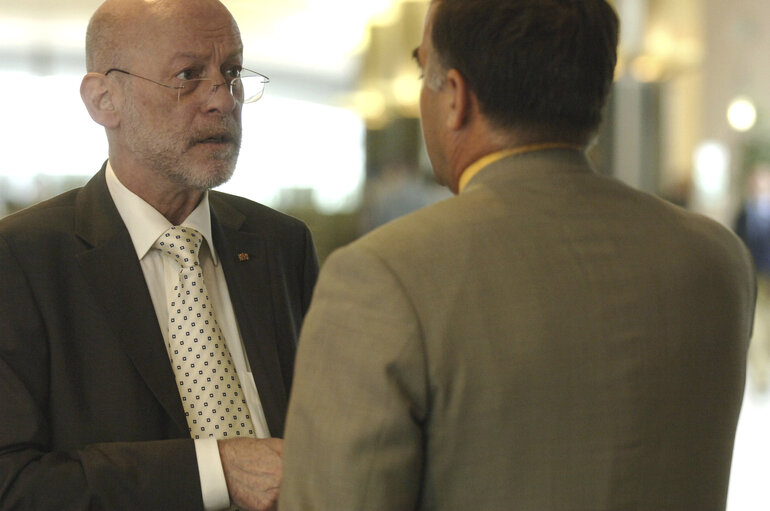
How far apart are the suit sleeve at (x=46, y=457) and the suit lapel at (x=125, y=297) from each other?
4.6 inches

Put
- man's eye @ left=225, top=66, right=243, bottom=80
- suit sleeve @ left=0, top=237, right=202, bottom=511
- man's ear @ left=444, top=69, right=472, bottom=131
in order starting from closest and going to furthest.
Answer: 1. man's ear @ left=444, top=69, right=472, bottom=131
2. suit sleeve @ left=0, top=237, right=202, bottom=511
3. man's eye @ left=225, top=66, right=243, bottom=80

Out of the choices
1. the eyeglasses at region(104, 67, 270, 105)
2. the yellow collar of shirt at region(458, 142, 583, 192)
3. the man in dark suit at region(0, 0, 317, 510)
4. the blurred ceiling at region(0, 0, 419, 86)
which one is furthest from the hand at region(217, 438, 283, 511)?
the blurred ceiling at region(0, 0, 419, 86)

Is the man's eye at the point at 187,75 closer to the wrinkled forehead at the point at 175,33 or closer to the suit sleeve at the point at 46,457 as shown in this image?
the wrinkled forehead at the point at 175,33

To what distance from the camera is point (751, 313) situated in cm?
144

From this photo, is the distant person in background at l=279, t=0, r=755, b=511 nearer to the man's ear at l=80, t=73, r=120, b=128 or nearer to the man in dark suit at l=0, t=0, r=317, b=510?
the man in dark suit at l=0, t=0, r=317, b=510

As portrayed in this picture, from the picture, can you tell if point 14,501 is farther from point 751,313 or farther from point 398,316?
point 751,313

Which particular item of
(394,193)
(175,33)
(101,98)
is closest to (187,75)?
(175,33)

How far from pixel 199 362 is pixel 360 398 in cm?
75

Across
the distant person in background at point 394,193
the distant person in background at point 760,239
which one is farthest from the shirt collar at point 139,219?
the distant person in background at point 760,239

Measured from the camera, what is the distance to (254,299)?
1981 mm

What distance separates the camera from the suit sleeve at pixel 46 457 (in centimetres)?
158

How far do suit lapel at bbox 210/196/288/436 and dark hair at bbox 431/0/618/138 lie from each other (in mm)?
861

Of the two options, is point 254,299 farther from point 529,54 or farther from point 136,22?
point 529,54

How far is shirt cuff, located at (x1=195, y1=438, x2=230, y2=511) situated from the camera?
1641 millimetres
